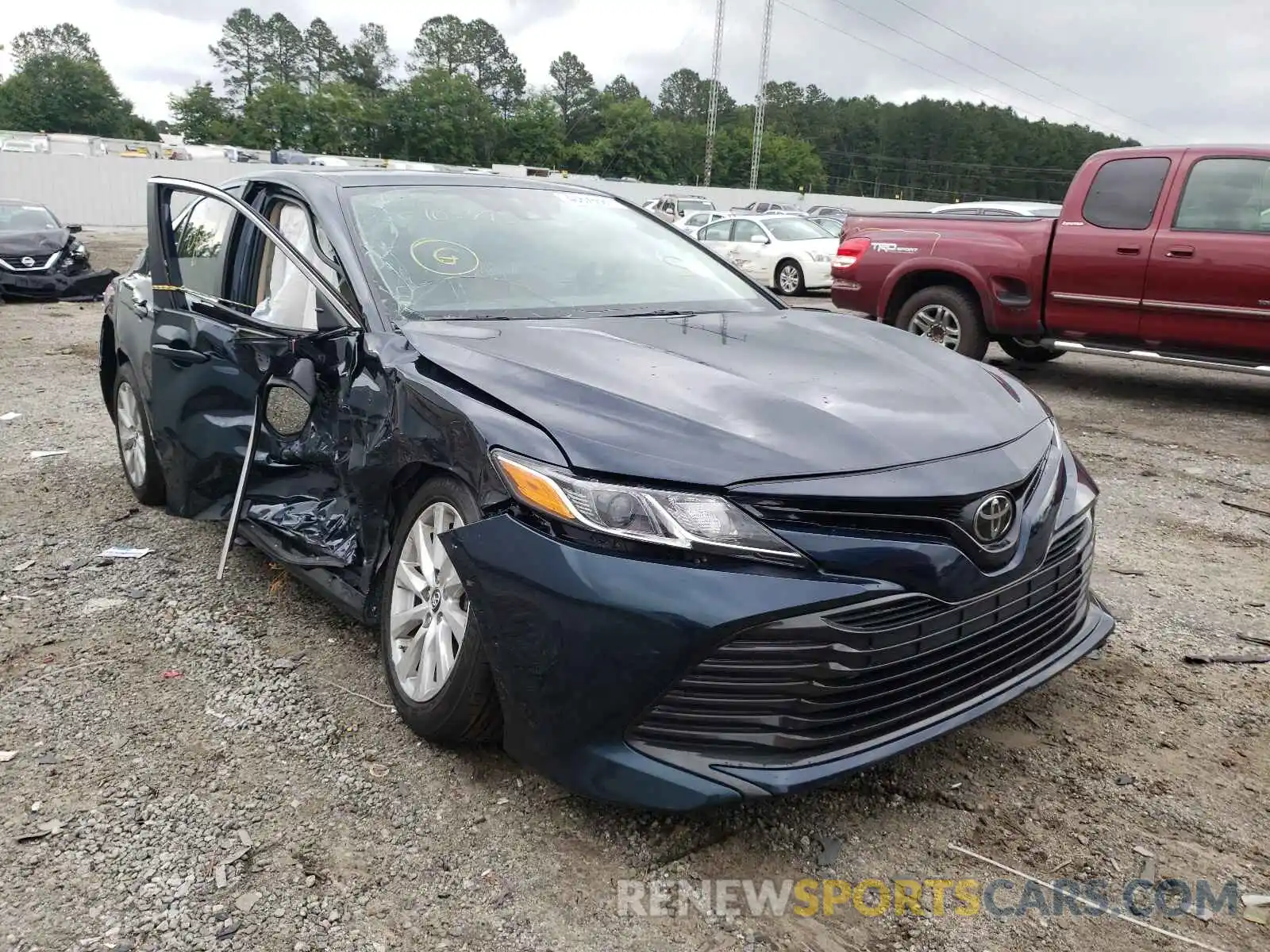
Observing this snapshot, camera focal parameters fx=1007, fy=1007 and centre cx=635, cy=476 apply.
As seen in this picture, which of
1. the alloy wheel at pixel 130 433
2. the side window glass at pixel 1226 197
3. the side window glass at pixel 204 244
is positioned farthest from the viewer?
the side window glass at pixel 1226 197

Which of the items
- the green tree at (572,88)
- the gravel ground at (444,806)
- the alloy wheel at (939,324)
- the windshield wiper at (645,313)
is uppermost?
the green tree at (572,88)

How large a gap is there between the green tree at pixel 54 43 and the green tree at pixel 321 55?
2256 centimetres

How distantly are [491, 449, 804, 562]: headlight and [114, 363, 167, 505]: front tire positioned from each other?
2922mm

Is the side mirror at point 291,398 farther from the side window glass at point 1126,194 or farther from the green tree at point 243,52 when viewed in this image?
the green tree at point 243,52

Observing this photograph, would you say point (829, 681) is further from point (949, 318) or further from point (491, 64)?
point (491, 64)

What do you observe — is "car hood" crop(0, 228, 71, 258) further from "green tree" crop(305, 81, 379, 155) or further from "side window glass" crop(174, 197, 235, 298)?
"green tree" crop(305, 81, 379, 155)

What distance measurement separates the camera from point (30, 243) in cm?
1466

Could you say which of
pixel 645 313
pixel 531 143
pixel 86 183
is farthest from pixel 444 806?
pixel 531 143

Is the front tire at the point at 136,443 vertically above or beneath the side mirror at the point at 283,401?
beneath

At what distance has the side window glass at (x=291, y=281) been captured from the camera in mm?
3199

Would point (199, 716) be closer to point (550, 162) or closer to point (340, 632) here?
point (340, 632)

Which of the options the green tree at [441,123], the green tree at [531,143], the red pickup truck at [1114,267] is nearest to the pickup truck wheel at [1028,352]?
the red pickup truck at [1114,267]

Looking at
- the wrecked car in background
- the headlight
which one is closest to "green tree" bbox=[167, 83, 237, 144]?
the wrecked car in background

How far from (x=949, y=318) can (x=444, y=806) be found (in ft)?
22.8
